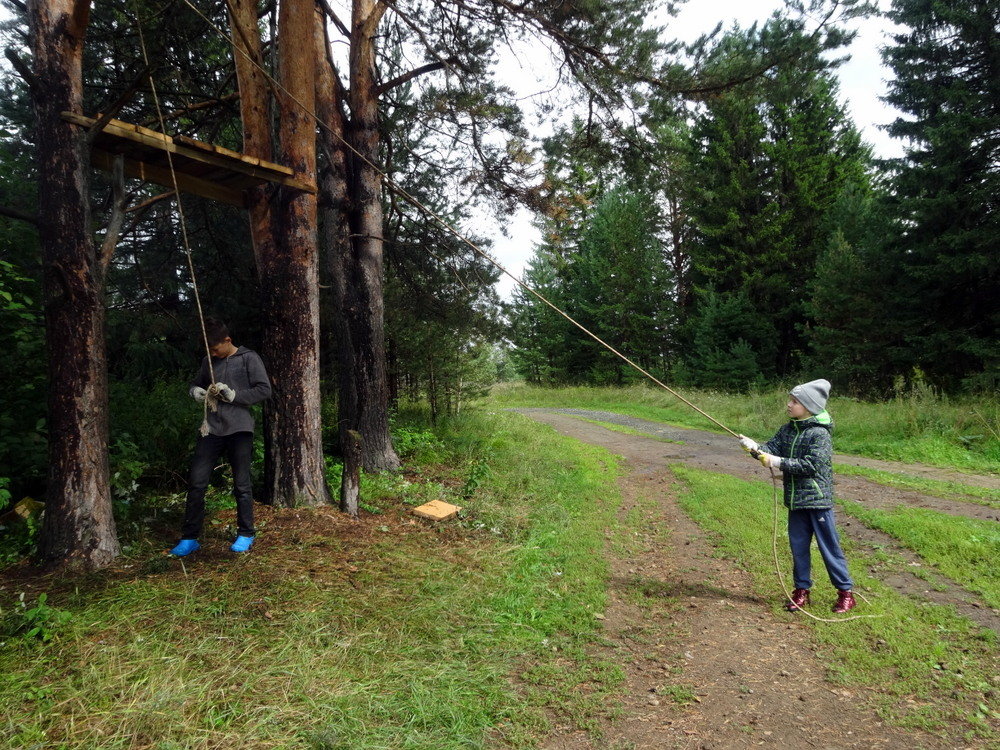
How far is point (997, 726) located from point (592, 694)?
2.10 m

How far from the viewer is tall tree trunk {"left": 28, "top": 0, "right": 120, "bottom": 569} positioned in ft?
13.8

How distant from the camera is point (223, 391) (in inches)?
190

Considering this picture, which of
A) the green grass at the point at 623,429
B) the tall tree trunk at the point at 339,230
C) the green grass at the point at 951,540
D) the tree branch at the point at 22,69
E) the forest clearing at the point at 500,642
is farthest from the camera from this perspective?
the green grass at the point at 623,429

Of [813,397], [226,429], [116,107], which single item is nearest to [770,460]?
[813,397]

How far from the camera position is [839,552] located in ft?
14.8

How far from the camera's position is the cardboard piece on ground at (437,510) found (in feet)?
20.9

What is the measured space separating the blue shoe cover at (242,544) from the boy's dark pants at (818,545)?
445cm

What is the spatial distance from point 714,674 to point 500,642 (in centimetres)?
140

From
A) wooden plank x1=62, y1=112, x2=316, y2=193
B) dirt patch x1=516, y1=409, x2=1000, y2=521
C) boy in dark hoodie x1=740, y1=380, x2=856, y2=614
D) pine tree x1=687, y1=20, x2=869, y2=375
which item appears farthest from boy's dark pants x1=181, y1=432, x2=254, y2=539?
pine tree x1=687, y1=20, x2=869, y2=375

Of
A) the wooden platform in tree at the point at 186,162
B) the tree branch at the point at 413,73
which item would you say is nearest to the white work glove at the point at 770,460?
the wooden platform in tree at the point at 186,162

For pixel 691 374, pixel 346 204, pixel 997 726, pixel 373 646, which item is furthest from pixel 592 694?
pixel 691 374

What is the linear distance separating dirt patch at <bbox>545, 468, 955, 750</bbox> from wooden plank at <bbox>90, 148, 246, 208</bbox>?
5.53m

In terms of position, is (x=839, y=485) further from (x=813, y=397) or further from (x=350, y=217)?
(x=350, y=217)

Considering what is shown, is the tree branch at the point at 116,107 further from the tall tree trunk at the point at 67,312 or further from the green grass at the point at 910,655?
the green grass at the point at 910,655
